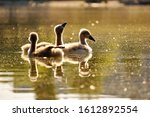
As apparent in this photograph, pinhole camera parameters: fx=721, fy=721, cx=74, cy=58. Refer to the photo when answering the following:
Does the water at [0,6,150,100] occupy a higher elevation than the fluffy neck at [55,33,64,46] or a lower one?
lower

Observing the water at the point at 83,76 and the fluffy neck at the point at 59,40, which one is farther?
the fluffy neck at the point at 59,40

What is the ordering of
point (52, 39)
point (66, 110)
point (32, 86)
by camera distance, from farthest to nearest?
point (52, 39) → point (32, 86) → point (66, 110)

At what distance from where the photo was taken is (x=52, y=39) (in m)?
22.7

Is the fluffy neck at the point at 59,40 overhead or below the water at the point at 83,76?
overhead

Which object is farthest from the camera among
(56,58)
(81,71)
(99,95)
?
(56,58)

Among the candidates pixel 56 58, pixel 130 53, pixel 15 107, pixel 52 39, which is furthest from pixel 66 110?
pixel 52 39

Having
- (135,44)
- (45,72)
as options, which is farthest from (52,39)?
(45,72)

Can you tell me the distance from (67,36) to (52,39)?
1.22 m

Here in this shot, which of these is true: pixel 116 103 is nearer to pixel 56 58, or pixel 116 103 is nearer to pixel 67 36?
pixel 56 58

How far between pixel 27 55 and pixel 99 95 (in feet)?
17.9

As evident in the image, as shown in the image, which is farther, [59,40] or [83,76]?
[59,40]

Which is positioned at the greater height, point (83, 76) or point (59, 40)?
point (59, 40)

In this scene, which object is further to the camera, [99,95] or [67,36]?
[67,36]

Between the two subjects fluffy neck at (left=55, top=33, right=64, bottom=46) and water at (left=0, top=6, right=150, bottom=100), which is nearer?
water at (left=0, top=6, right=150, bottom=100)
